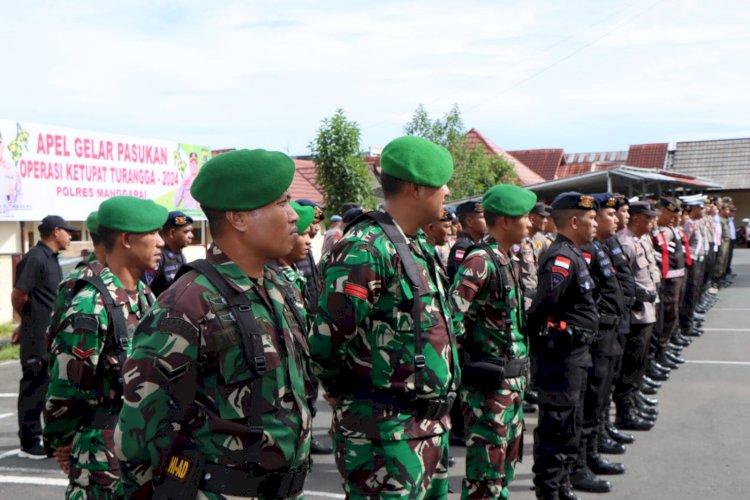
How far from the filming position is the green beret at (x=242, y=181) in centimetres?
225

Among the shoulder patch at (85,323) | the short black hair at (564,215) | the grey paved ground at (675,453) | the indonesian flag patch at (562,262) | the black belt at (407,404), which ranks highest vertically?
the short black hair at (564,215)

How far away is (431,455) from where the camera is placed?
308 cm

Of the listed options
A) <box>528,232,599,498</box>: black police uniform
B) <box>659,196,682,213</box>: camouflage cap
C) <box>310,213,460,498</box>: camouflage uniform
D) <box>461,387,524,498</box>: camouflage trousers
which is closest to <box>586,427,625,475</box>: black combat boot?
<box>528,232,599,498</box>: black police uniform

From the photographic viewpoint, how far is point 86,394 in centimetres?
323

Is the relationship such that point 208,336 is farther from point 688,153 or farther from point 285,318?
point 688,153

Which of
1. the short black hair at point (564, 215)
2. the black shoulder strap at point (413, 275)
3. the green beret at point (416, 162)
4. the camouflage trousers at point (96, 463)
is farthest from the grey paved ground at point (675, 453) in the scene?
the green beret at point (416, 162)

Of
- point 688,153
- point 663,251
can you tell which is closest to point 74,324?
point 663,251

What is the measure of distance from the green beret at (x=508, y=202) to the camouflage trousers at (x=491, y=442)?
3.65ft

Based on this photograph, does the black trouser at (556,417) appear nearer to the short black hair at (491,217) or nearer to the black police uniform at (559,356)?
the black police uniform at (559,356)

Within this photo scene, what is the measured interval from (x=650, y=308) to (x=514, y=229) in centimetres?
313

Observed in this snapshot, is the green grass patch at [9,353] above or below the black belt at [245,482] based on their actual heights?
below

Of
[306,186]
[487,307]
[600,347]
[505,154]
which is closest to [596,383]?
[600,347]

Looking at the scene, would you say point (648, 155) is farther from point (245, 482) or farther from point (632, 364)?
point (245, 482)

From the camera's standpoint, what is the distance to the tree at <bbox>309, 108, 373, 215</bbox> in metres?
18.4
